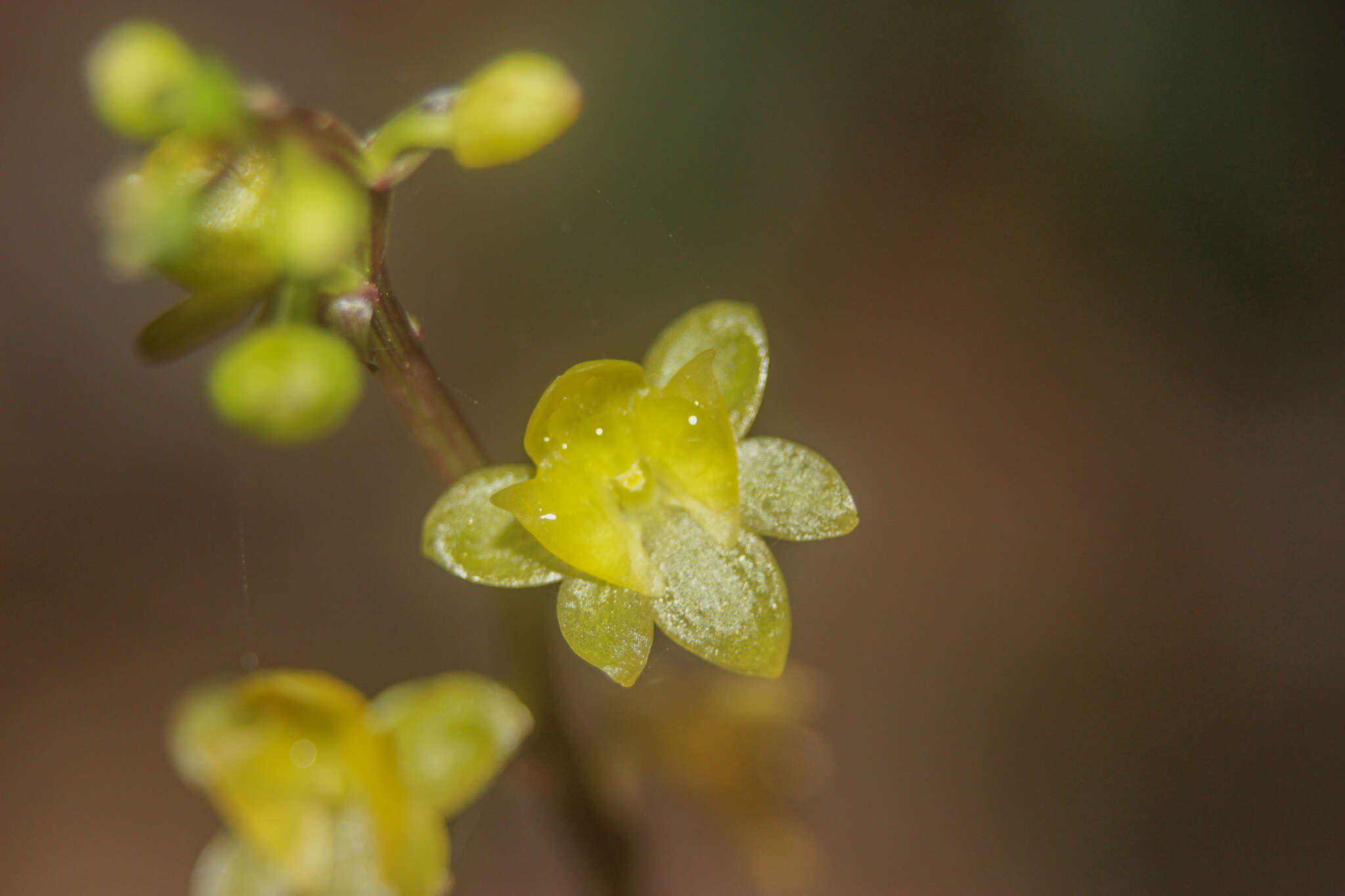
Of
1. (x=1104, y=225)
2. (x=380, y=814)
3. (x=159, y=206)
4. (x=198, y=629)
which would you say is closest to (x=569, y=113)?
(x=159, y=206)

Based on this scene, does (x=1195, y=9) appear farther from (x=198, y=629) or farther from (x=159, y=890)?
(x=159, y=890)

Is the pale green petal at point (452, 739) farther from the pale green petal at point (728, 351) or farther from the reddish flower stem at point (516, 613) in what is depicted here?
the pale green petal at point (728, 351)

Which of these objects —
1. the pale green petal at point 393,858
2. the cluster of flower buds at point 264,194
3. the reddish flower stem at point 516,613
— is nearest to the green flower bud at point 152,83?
the cluster of flower buds at point 264,194

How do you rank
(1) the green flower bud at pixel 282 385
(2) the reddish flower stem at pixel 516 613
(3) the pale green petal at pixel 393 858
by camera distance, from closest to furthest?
(1) the green flower bud at pixel 282 385 → (2) the reddish flower stem at pixel 516 613 → (3) the pale green petal at pixel 393 858

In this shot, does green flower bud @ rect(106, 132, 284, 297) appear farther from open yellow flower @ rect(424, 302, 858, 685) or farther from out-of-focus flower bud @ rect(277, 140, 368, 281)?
open yellow flower @ rect(424, 302, 858, 685)

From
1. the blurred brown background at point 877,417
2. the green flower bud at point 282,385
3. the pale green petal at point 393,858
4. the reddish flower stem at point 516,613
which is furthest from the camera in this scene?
the blurred brown background at point 877,417

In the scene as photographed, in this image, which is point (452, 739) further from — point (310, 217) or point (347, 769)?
point (310, 217)
